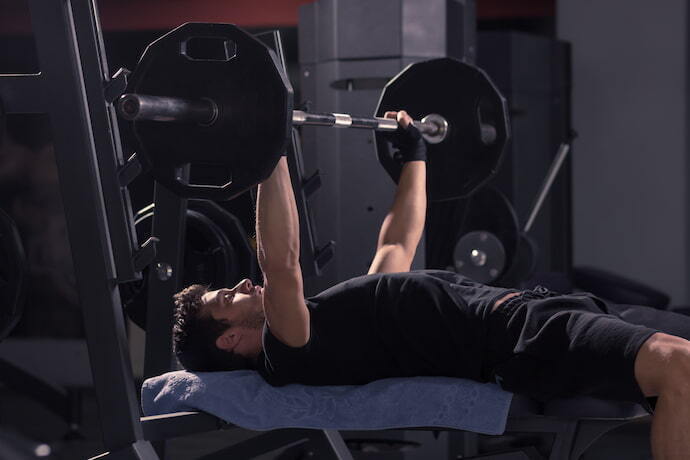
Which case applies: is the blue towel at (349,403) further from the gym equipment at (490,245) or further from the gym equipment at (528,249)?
the gym equipment at (528,249)

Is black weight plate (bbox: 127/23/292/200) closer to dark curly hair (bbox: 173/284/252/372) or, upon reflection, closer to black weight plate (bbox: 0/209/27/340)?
dark curly hair (bbox: 173/284/252/372)

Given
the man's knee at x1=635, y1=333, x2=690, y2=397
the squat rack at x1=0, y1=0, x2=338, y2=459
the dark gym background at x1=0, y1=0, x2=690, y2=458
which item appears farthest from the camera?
the dark gym background at x1=0, y1=0, x2=690, y2=458

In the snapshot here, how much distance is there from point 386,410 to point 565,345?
319mm

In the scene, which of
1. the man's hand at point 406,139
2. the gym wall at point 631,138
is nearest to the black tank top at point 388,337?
the man's hand at point 406,139

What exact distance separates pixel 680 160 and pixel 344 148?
7.58 ft

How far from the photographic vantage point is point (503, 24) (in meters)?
4.84

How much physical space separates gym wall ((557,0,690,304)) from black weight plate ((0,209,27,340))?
300 centimetres

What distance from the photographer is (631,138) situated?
470cm

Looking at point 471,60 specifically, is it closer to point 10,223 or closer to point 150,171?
point 10,223

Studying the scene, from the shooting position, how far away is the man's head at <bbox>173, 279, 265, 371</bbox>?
1956 millimetres

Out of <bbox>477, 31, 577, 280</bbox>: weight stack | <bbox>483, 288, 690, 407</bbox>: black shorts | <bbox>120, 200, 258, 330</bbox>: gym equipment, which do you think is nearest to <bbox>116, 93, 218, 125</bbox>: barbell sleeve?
<bbox>483, 288, 690, 407</bbox>: black shorts

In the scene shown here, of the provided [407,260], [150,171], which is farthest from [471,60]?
[150,171]

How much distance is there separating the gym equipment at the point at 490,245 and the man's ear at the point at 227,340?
1.72 metres

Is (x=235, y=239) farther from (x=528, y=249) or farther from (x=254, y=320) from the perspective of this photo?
(x=528, y=249)
